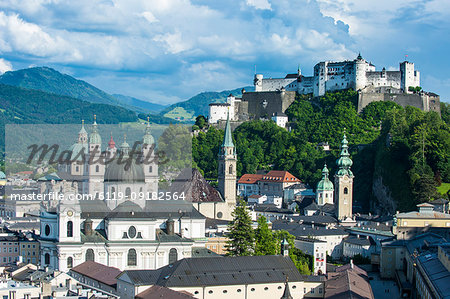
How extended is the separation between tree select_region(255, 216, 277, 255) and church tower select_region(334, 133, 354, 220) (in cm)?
2730

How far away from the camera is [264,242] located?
55031mm

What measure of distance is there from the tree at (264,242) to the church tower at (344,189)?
27.3 meters

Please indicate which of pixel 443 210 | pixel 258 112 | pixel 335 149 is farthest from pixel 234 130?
pixel 443 210

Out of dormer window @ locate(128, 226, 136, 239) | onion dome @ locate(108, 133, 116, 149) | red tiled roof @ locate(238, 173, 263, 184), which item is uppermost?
onion dome @ locate(108, 133, 116, 149)

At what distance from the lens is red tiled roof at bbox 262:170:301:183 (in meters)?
101

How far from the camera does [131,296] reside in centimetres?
4112

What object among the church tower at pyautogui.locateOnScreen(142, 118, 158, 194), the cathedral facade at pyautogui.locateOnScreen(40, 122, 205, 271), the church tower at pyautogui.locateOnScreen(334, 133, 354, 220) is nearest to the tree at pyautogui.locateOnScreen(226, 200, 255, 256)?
the cathedral facade at pyautogui.locateOnScreen(40, 122, 205, 271)

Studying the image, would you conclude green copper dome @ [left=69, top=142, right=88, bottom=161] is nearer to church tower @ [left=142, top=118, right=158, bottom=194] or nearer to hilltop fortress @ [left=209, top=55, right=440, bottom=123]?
church tower @ [left=142, top=118, right=158, bottom=194]

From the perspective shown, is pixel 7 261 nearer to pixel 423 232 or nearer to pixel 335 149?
pixel 423 232

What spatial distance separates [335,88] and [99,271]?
7370cm

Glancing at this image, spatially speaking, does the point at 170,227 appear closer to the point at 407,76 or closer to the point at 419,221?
the point at 419,221

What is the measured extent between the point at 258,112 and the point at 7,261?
66.1 metres

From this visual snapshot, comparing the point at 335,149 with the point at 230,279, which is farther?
the point at 335,149

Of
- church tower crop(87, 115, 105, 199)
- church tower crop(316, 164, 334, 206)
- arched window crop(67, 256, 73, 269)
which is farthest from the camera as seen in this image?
church tower crop(316, 164, 334, 206)
